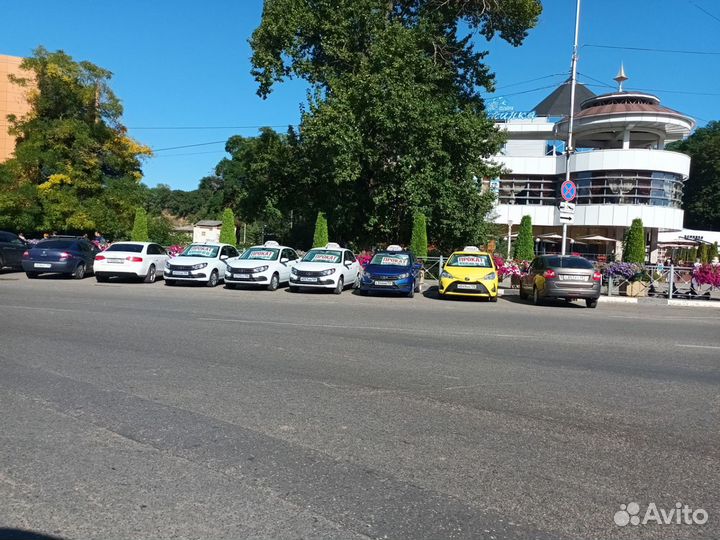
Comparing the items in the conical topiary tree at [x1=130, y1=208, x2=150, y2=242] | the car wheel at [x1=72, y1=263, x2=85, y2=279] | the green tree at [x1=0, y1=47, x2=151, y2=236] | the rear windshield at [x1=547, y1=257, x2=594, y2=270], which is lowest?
the car wheel at [x1=72, y1=263, x2=85, y2=279]

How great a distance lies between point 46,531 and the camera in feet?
10.2

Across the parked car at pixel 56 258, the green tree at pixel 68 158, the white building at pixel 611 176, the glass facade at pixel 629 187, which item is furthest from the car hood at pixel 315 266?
the glass facade at pixel 629 187

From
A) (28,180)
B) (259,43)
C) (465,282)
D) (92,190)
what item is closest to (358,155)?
(259,43)

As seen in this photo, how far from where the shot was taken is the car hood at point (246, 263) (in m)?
19.3

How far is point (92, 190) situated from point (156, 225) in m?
5.54

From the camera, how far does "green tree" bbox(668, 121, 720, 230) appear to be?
6719 centimetres

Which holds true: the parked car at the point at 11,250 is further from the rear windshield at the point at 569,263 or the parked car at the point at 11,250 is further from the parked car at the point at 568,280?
the rear windshield at the point at 569,263

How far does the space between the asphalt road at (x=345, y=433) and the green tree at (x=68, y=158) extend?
26.7 meters

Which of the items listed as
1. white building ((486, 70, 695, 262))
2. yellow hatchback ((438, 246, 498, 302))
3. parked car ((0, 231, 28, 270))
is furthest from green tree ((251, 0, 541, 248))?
parked car ((0, 231, 28, 270))

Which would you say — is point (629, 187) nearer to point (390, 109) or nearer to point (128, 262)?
point (390, 109)

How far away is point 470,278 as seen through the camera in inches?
708

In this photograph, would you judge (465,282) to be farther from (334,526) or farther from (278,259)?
(334,526)

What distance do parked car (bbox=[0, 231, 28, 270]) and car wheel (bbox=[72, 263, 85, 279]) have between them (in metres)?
3.13

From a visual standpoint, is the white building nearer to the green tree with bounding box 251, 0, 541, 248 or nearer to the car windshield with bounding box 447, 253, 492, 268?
the green tree with bounding box 251, 0, 541, 248
